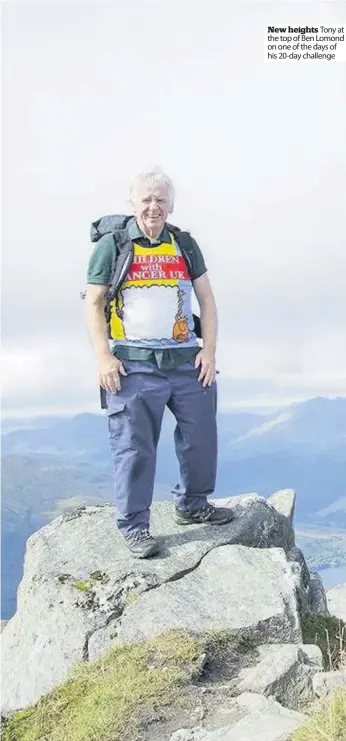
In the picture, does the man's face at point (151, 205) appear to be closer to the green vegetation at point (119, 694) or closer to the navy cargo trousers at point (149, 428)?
the navy cargo trousers at point (149, 428)

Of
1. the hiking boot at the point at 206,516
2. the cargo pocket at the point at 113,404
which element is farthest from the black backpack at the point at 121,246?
the hiking boot at the point at 206,516

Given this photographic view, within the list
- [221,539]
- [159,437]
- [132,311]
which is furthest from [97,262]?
[221,539]

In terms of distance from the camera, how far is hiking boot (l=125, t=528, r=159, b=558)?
7.75 metres

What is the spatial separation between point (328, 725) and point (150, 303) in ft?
14.2

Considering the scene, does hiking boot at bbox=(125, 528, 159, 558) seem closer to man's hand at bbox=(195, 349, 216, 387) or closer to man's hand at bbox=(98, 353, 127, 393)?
man's hand at bbox=(98, 353, 127, 393)

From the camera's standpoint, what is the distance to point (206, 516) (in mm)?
8445

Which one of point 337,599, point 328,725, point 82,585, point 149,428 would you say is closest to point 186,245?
point 149,428

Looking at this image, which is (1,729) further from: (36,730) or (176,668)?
(176,668)

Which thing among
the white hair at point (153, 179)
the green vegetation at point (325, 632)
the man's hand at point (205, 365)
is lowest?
the green vegetation at point (325, 632)

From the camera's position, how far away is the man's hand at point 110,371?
24.8ft

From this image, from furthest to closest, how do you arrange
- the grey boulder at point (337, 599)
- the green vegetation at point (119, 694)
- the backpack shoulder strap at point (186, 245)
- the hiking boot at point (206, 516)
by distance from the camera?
the grey boulder at point (337, 599) → the hiking boot at point (206, 516) → the backpack shoulder strap at point (186, 245) → the green vegetation at point (119, 694)

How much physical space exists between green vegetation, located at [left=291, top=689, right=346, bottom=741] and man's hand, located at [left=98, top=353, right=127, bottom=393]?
3.67 meters

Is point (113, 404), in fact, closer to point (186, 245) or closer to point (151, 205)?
point (186, 245)

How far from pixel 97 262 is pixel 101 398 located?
1.34 m
